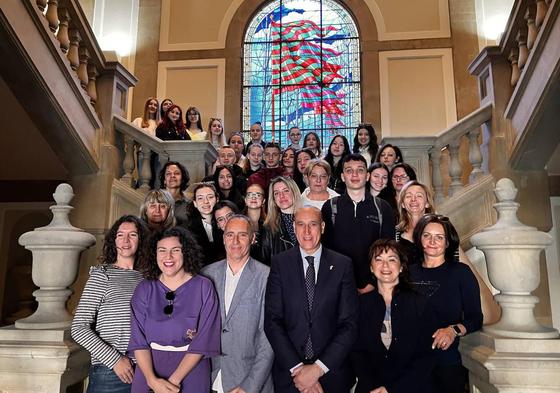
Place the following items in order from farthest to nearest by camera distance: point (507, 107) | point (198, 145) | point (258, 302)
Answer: point (198, 145) → point (507, 107) → point (258, 302)

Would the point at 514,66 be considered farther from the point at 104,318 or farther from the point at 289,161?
the point at 104,318

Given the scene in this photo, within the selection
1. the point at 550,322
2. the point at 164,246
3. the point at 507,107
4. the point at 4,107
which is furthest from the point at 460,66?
the point at 164,246

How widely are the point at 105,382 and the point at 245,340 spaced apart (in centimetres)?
62

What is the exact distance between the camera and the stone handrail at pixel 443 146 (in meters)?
4.43

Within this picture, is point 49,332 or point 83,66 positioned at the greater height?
point 83,66

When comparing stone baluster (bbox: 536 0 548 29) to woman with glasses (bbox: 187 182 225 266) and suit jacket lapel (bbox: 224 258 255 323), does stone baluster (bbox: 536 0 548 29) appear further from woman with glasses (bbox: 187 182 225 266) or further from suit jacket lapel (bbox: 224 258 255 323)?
suit jacket lapel (bbox: 224 258 255 323)

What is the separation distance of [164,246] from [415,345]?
1.16m

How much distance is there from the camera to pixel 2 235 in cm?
568

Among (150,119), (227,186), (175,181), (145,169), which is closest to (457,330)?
(227,186)

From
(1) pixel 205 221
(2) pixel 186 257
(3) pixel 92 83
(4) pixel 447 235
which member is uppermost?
(3) pixel 92 83

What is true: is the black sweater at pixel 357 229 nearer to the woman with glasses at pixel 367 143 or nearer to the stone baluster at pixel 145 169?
the woman with glasses at pixel 367 143

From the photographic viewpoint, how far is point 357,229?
262 cm

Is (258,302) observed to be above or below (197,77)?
below

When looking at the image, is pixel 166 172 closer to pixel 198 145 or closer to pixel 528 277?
pixel 198 145
